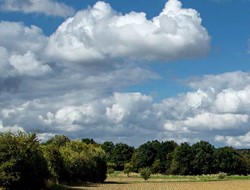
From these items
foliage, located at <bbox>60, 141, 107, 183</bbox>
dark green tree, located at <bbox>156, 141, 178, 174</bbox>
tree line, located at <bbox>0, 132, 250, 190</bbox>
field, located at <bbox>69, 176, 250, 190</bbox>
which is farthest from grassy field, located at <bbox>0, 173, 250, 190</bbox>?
dark green tree, located at <bbox>156, 141, 178, 174</bbox>

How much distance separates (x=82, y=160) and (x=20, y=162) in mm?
48630

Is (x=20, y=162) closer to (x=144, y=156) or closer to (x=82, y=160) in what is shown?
(x=82, y=160)

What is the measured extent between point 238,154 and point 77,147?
8596 cm

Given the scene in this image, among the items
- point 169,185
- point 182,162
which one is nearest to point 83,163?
point 169,185

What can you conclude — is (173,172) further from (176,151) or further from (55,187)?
(55,187)

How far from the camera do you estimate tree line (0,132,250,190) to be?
157ft

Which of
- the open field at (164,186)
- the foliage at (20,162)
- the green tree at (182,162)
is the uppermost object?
the green tree at (182,162)

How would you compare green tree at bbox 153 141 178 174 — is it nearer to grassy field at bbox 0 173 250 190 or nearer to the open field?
grassy field at bbox 0 173 250 190

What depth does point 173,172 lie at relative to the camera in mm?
170750

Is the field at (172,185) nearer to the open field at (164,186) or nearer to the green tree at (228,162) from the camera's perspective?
the open field at (164,186)

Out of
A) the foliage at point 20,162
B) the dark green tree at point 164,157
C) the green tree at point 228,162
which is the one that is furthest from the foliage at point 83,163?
the green tree at point 228,162

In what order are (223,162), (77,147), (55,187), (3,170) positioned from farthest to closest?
(223,162) < (77,147) < (55,187) < (3,170)

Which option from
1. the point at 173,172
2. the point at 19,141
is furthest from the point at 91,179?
the point at 173,172

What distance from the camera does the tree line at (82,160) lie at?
48.0 meters
